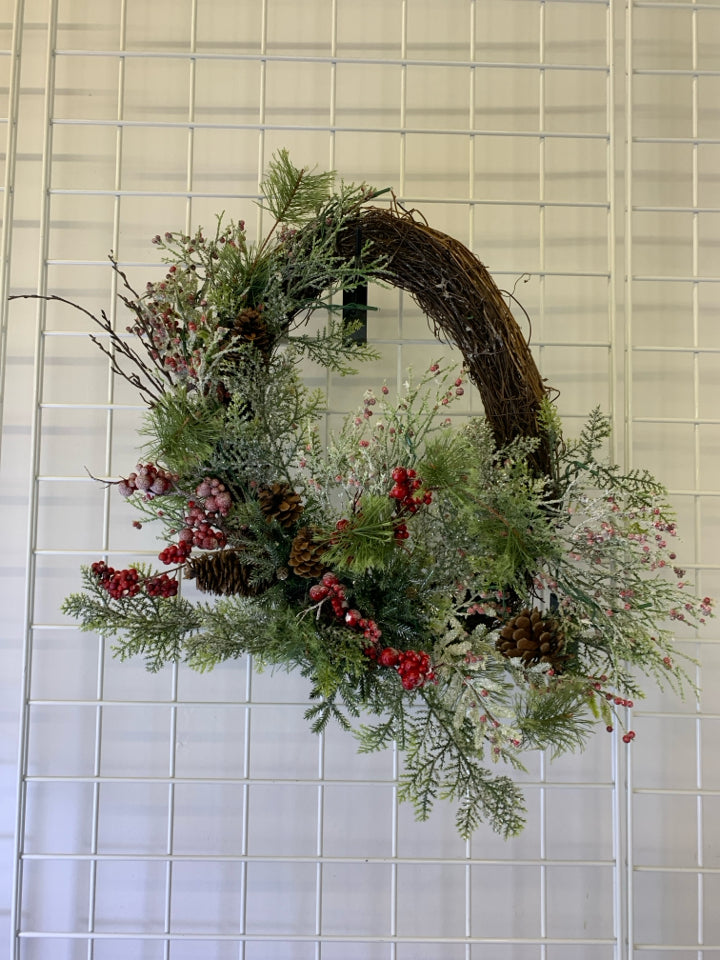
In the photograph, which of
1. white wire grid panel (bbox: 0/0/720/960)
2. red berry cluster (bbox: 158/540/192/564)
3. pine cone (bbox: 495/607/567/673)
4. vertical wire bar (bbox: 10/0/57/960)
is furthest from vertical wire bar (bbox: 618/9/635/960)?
vertical wire bar (bbox: 10/0/57/960)

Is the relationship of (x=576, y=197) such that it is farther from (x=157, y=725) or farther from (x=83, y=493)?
(x=157, y=725)

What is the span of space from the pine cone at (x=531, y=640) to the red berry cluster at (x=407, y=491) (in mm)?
197

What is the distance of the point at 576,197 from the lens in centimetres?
125

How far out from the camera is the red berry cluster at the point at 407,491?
0.83 meters

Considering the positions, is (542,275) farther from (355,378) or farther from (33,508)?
(33,508)

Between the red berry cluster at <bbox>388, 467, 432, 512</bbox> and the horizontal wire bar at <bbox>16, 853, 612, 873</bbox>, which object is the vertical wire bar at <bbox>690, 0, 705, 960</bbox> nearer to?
the horizontal wire bar at <bbox>16, 853, 612, 873</bbox>

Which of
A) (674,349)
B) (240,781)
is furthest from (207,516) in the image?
(674,349)

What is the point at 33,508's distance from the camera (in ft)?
3.75

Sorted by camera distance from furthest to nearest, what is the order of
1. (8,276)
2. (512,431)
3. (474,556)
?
(8,276)
(512,431)
(474,556)

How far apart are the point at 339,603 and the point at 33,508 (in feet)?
1.80

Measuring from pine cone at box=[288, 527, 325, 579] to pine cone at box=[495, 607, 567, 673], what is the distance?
25 centimetres

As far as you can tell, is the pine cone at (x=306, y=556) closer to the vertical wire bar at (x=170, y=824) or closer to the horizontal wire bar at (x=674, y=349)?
the vertical wire bar at (x=170, y=824)

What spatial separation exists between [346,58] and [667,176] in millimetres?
573

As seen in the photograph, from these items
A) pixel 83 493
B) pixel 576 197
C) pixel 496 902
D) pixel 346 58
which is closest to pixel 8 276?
pixel 83 493
